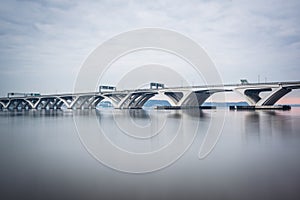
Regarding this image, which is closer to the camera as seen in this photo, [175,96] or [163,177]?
[163,177]

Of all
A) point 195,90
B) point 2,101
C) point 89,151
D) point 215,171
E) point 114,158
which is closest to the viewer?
point 215,171

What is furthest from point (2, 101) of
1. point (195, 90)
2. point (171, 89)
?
point (195, 90)

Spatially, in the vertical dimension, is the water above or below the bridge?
below

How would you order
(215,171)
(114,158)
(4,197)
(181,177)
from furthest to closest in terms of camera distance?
1. (114,158)
2. (215,171)
3. (181,177)
4. (4,197)

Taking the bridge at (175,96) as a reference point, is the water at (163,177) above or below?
below

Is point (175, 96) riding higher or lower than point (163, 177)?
higher

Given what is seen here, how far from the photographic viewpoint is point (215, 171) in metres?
4.41

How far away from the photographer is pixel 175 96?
194 ft

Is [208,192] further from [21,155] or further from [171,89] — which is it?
[171,89]

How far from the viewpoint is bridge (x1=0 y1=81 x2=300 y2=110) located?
133 ft

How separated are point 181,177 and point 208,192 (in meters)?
0.88

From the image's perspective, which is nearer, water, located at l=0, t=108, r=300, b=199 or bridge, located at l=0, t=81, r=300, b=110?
water, located at l=0, t=108, r=300, b=199

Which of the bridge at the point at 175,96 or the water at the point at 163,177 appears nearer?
the water at the point at 163,177

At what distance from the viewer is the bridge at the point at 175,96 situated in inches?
1592
